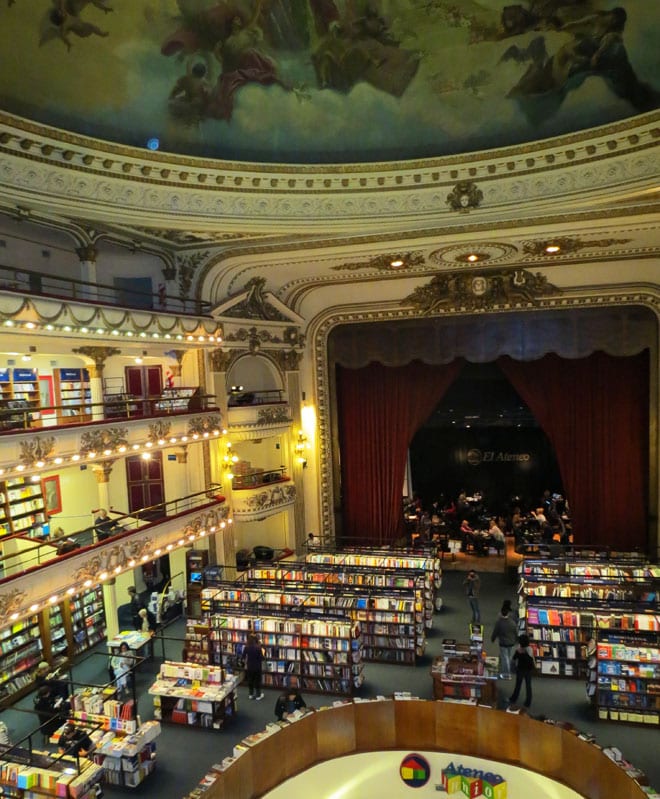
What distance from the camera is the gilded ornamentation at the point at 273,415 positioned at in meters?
14.5

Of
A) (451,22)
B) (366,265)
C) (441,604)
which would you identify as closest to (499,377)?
(366,265)

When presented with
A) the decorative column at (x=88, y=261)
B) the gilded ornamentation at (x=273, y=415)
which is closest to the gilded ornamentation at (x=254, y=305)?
the gilded ornamentation at (x=273, y=415)

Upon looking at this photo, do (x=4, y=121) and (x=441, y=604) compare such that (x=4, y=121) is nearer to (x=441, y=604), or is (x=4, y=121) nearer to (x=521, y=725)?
(x=521, y=725)

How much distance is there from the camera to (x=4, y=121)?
848 cm

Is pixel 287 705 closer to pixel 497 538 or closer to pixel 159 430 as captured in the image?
pixel 159 430

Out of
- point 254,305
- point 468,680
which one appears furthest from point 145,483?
point 468,680

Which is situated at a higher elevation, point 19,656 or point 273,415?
point 273,415

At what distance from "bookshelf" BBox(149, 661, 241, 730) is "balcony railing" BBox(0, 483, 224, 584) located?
7.64 ft

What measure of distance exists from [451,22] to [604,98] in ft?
8.48

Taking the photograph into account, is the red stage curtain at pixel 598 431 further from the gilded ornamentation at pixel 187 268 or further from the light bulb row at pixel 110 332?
the gilded ornamentation at pixel 187 268

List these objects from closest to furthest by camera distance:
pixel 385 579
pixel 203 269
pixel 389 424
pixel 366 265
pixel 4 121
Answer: pixel 4 121 < pixel 385 579 < pixel 203 269 < pixel 366 265 < pixel 389 424

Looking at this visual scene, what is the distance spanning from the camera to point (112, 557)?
10023 millimetres

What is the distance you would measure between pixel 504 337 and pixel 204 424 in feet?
24.2

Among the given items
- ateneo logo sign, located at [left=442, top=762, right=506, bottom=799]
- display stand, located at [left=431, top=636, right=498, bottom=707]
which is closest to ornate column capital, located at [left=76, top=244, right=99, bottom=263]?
display stand, located at [left=431, top=636, right=498, bottom=707]
